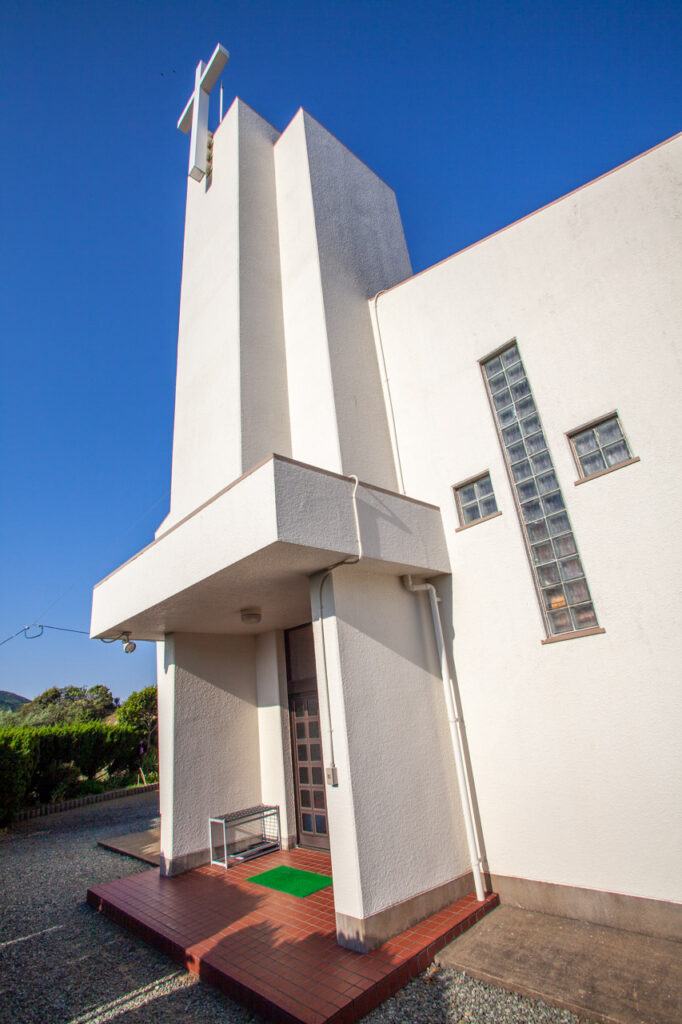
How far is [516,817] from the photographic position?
5.11m

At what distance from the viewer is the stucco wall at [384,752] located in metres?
4.41

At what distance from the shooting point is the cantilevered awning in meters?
4.65

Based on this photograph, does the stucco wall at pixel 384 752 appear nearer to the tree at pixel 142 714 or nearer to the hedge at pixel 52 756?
the hedge at pixel 52 756

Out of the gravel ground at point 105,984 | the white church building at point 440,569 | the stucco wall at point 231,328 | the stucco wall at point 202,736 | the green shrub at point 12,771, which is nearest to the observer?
the gravel ground at point 105,984

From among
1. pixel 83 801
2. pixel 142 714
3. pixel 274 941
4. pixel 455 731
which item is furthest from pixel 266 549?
pixel 142 714

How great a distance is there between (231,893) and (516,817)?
11.6 feet

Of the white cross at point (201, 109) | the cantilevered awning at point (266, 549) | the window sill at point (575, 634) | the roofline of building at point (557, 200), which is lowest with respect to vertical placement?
the window sill at point (575, 634)

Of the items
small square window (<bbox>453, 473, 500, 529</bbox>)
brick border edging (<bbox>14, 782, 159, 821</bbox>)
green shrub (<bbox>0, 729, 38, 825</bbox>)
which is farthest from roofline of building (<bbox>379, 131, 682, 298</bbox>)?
brick border edging (<bbox>14, 782, 159, 821</bbox>)

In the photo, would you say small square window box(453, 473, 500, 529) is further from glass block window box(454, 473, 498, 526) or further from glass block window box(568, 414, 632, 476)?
glass block window box(568, 414, 632, 476)

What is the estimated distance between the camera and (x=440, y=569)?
6.03 meters

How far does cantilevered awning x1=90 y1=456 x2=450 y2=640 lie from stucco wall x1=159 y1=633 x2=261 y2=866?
2.33ft

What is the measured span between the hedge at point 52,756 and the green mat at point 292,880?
7.49 meters

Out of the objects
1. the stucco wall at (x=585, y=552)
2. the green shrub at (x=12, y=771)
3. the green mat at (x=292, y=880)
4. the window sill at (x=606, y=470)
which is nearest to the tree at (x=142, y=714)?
the green shrub at (x=12, y=771)

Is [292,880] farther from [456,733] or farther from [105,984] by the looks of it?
[456,733]
